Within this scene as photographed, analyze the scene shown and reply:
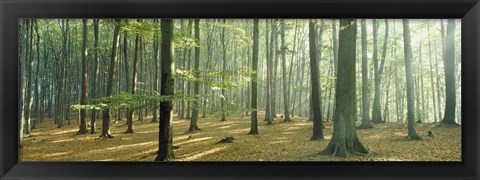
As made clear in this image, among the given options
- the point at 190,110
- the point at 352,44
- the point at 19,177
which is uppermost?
the point at 352,44

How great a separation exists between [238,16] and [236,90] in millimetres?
1349

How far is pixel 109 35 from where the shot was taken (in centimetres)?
389

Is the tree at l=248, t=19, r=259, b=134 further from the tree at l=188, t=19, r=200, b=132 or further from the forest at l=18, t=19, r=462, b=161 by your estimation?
the tree at l=188, t=19, r=200, b=132

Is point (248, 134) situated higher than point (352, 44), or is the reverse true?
point (352, 44)

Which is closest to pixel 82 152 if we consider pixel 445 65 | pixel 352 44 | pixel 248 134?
pixel 248 134

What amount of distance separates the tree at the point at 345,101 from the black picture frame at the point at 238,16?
746mm

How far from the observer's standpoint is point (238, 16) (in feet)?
9.87

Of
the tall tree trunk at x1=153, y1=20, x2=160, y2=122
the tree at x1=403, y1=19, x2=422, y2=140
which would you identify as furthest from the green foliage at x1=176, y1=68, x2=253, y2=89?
the tree at x1=403, y1=19, x2=422, y2=140

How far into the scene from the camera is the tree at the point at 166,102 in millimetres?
3909

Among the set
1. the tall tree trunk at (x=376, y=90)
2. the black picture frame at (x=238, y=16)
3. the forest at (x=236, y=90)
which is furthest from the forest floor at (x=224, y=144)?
the black picture frame at (x=238, y=16)

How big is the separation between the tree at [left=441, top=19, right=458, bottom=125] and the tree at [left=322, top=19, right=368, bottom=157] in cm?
91

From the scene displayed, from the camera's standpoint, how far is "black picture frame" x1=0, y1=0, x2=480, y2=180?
2959 mm

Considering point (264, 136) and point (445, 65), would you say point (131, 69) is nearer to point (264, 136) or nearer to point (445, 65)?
point (264, 136)
